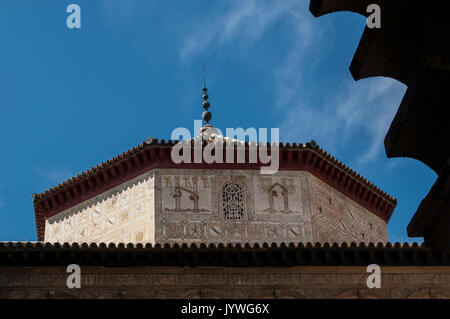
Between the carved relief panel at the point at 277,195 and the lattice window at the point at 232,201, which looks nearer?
the lattice window at the point at 232,201

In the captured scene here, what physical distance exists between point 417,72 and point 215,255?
8151 millimetres

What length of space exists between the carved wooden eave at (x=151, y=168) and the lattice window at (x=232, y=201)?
0.44 metres

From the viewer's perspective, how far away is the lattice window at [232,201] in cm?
1591

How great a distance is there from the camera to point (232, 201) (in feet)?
52.9

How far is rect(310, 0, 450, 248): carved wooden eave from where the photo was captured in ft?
14.6

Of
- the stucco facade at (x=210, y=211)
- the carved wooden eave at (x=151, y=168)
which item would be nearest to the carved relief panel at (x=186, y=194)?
the stucco facade at (x=210, y=211)

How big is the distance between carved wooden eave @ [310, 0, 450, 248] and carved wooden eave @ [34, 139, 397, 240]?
450 inches

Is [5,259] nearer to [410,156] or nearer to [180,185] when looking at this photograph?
[180,185]

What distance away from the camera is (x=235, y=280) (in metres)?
12.3

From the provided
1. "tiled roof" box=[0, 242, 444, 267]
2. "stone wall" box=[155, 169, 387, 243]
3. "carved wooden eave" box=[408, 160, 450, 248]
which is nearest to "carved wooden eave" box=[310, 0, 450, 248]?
"carved wooden eave" box=[408, 160, 450, 248]

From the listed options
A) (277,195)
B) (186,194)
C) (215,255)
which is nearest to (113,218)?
(186,194)

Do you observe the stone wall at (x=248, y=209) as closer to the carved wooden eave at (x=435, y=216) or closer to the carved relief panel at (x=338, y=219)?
the carved relief panel at (x=338, y=219)

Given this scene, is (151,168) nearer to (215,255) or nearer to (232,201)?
(232,201)

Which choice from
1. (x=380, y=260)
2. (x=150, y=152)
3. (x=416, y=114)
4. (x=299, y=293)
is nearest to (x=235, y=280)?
(x=299, y=293)
